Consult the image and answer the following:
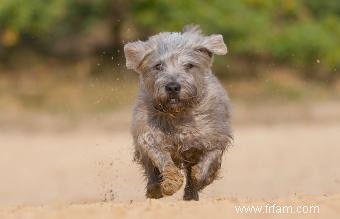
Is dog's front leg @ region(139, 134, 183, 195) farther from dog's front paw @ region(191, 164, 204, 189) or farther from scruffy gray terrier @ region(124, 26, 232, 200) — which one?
dog's front paw @ region(191, 164, 204, 189)

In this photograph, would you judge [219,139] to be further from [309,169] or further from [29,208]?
[309,169]

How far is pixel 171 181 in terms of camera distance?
1006 cm

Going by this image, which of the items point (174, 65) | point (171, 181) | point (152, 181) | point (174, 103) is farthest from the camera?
point (152, 181)

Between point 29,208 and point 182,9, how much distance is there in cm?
1726

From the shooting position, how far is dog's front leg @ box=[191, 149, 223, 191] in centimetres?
1048

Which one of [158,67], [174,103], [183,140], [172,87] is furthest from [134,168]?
[172,87]

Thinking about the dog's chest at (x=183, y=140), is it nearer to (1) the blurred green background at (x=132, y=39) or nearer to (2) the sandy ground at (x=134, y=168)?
(2) the sandy ground at (x=134, y=168)

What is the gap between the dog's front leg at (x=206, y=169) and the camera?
10477mm

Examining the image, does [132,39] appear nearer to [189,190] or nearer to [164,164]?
[189,190]

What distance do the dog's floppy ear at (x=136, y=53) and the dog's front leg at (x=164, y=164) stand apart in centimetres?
73

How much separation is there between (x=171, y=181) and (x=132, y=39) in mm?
16389

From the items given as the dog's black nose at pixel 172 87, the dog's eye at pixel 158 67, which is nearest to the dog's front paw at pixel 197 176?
the dog's black nose at pixel 172 87

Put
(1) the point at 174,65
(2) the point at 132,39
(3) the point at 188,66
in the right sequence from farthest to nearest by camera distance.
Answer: (2) the point at 132,39 → (3) the point at 188,66 → (1) the point at 174,65

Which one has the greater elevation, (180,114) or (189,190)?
(180,114)
